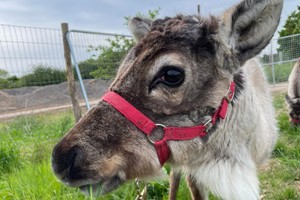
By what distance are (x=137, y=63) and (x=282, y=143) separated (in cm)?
451

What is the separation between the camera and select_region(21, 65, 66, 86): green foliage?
7927mm

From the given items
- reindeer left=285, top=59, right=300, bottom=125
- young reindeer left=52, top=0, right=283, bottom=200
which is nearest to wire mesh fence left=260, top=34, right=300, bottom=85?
reindeer left=285, top=59, right=300, bottom=125

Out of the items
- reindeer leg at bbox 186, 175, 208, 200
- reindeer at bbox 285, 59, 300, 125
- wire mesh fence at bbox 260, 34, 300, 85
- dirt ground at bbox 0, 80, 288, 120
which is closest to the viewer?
reindeer leg at bbox 186, 175, 208, 200

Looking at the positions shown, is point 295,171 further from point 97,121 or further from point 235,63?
point 97,121

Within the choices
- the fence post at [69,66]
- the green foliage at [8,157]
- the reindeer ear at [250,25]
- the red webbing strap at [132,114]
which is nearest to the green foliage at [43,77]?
the fence post at [69,66]

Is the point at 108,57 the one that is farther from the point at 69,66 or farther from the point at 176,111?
the point at 176,111

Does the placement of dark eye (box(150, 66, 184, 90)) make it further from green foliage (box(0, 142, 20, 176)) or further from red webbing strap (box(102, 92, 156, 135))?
green foliage (box(0, 142, 20, 176))

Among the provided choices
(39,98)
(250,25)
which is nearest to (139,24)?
(250,25)

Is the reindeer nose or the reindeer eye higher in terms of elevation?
the reindeer eye

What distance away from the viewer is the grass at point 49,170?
10.8ft

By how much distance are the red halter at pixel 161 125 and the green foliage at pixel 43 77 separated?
19.6 feet

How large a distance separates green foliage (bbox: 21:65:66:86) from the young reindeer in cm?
597

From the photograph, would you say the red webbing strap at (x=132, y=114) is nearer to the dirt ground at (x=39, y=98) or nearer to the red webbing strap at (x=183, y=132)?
the red webbing strap at (x=183, y=132)

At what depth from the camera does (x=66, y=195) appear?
121 inches
